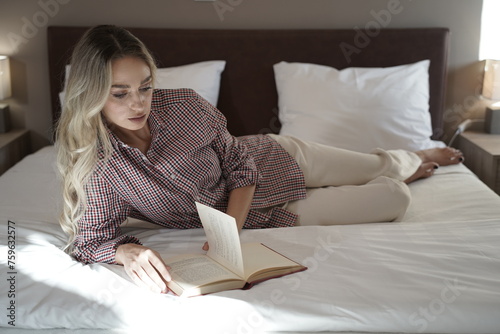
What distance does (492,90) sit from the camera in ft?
9.89

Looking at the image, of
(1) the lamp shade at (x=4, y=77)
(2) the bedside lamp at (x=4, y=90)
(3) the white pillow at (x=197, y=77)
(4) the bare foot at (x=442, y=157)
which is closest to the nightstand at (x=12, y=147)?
(2) the bedside lamp at (x=4, y=90)

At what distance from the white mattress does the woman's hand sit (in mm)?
29

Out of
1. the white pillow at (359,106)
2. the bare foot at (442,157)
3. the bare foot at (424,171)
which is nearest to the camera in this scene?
the bare foot at (424,171)

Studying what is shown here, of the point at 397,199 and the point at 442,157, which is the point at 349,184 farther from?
Result: the point at 442,157

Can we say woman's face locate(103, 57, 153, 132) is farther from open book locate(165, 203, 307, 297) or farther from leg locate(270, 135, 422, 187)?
leg locate(270, 135, 422, 187)

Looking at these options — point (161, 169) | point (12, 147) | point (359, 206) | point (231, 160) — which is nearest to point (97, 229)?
point (161, 169)

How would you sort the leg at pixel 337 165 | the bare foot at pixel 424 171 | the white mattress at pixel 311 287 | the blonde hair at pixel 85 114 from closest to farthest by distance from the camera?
the white mattress at pixel 311 287
the blonde hair at pixel 85 114
the leg at pixel 337 165
the bare foot at pixel 424 171

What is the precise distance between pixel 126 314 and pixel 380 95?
1835 mm

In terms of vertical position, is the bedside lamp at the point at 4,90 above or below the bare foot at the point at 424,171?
above

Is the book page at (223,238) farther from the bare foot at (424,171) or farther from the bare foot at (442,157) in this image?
the bare foot at (442,157)

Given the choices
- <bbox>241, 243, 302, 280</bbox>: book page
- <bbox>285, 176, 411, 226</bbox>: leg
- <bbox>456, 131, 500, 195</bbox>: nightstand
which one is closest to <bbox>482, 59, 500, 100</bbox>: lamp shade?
<bbox>456, 131, 500, 195</bbox>: nightstand

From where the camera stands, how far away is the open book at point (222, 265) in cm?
147

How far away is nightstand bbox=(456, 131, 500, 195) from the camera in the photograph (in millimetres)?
2652

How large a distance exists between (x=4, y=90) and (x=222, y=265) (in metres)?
2.03
